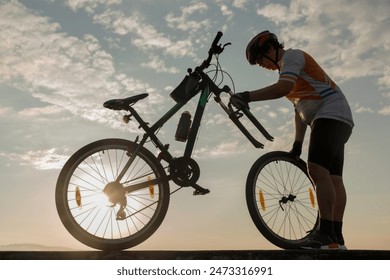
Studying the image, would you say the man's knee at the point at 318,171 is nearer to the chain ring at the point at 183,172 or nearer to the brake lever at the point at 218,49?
the chain ring at the point at 183,172

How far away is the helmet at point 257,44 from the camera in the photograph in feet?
18.0

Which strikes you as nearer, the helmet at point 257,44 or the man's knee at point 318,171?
the man's knee at point 318,171

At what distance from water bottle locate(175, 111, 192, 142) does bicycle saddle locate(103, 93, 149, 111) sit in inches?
21.6

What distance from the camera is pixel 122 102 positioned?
515 cm

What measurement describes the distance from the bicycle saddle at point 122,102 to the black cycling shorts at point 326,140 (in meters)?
1.89

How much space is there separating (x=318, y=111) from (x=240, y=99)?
87 centimetres

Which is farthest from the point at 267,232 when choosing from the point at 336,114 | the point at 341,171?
the point at 336,114

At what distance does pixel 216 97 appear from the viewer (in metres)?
5.62

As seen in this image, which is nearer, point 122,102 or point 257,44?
point 122,102

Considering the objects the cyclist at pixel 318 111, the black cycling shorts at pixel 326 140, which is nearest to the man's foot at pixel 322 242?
the cyclist at pixel 318 111

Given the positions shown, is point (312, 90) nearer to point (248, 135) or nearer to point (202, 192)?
point (248, 135)

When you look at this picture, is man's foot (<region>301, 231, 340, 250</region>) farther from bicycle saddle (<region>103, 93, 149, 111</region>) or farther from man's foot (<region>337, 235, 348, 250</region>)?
bicycle saddle (<region>103, 93, 149, 111</region>)

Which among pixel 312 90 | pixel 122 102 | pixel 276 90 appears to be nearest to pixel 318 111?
pixel 312 90

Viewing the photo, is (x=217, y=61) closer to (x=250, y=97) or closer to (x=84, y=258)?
(x=250, y=97)
